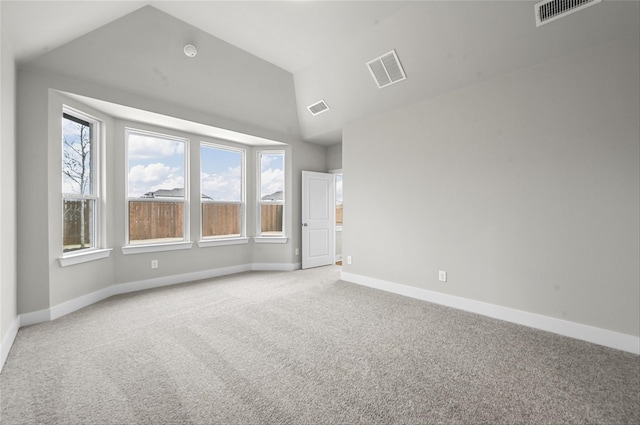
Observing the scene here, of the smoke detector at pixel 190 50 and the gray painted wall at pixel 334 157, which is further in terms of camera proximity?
the gray painted wall at pixel 334 157

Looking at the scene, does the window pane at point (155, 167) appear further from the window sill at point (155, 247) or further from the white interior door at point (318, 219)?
the white interior door at point (318, 219)

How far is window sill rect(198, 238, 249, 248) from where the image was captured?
4.71 metres

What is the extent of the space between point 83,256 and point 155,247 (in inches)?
37.0

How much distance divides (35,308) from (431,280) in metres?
4.49

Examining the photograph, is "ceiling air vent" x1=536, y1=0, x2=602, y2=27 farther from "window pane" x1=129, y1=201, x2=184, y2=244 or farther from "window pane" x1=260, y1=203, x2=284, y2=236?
"window pane" x1=129, y1=201, x2=184, y2=244

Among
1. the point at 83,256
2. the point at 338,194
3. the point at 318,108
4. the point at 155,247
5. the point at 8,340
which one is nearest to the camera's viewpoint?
the point at 8,340

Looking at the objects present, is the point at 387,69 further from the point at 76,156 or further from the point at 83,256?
the point at 83,256

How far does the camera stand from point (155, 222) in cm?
432

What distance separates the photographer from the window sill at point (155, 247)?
3963 mm

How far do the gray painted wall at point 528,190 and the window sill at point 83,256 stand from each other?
3.82 metres

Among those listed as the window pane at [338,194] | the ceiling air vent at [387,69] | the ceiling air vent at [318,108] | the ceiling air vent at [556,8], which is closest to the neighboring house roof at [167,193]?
the ceiling air vent at [318,108]

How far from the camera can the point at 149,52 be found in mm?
3129

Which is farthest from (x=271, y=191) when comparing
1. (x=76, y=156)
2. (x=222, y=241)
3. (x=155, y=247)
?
(x=76, y=156)

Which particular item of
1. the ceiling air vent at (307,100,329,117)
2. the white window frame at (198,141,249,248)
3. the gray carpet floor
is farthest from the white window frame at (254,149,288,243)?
the gray carpet floor
